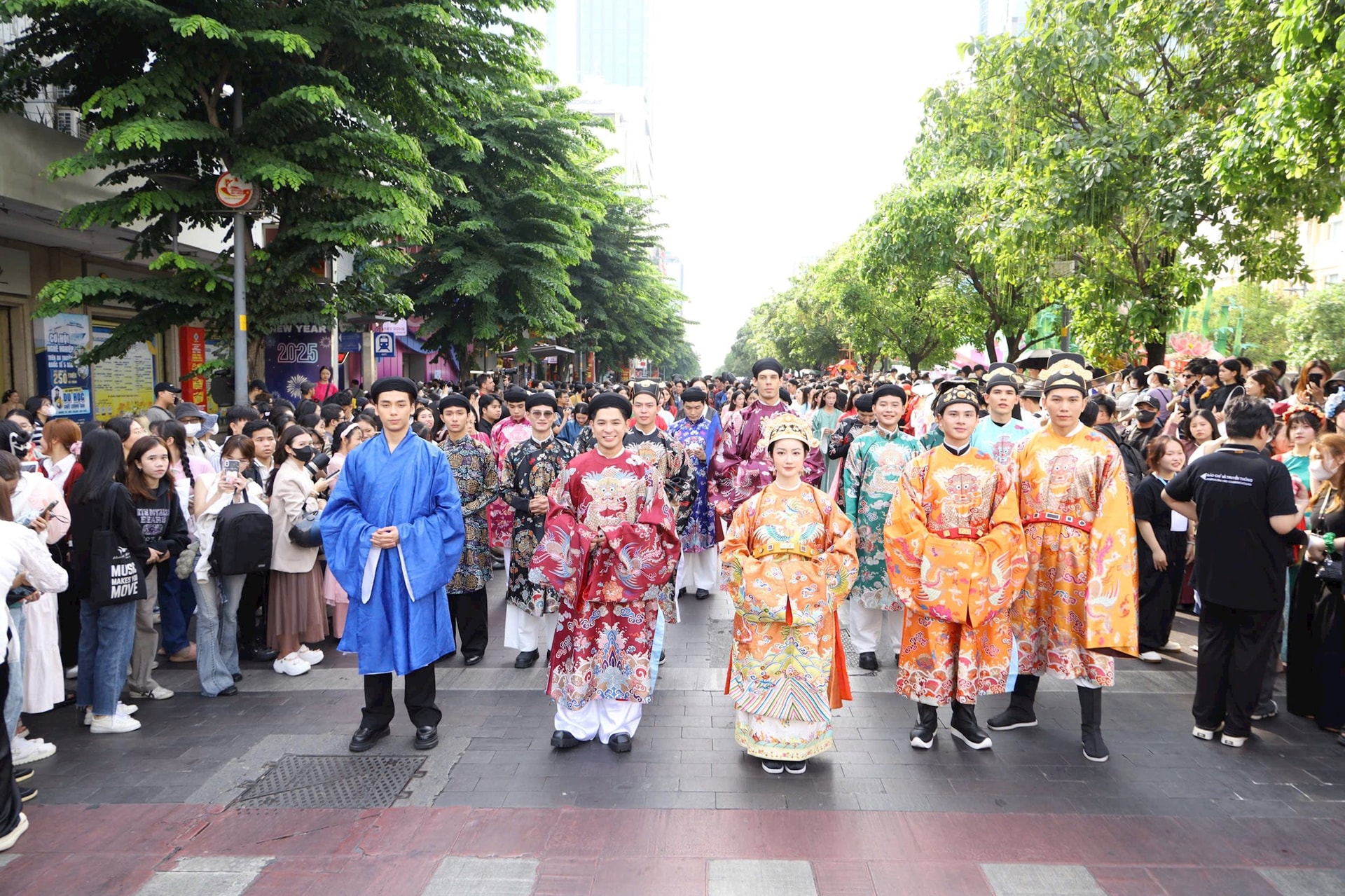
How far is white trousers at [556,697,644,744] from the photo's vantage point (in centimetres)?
500

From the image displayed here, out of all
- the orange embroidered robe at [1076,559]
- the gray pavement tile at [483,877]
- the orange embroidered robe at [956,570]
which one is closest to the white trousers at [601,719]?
the gray pavement tile at [483,877]

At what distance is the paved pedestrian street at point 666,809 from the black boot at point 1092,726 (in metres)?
0.10

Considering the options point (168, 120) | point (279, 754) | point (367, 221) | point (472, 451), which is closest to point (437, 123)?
point (367, 221)

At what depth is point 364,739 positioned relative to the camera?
4.98 metres

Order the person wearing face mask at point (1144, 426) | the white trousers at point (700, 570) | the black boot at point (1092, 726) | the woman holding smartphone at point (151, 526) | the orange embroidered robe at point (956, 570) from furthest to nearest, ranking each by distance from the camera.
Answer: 1. the white trousers at point (700, 570)
2. the person wearing face mask at point (1144, 426)
3. the woman holding smartphone at point (151, 526)
4. the black boot at point (1092, 726)
5. the orange embroidered robe at point (956, 570)

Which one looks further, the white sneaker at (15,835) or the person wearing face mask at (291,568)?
the person wearing face mask at (291,568)

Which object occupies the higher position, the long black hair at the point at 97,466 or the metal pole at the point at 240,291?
the metal pole at the point at 240,291

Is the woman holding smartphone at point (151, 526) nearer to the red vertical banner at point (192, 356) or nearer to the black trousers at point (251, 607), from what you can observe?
the black trousers at point (251, 607)

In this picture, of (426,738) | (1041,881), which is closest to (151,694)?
(426,738)

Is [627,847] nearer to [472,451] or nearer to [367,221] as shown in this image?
[472,451]

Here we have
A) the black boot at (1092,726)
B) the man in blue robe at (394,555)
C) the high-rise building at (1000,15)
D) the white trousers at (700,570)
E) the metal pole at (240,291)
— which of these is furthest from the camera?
the high-rise building at (1000,15)

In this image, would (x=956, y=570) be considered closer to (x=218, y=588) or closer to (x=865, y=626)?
(x=865, y=626)

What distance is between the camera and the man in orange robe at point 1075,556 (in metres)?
4.79

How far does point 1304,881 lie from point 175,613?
22.3 feet
